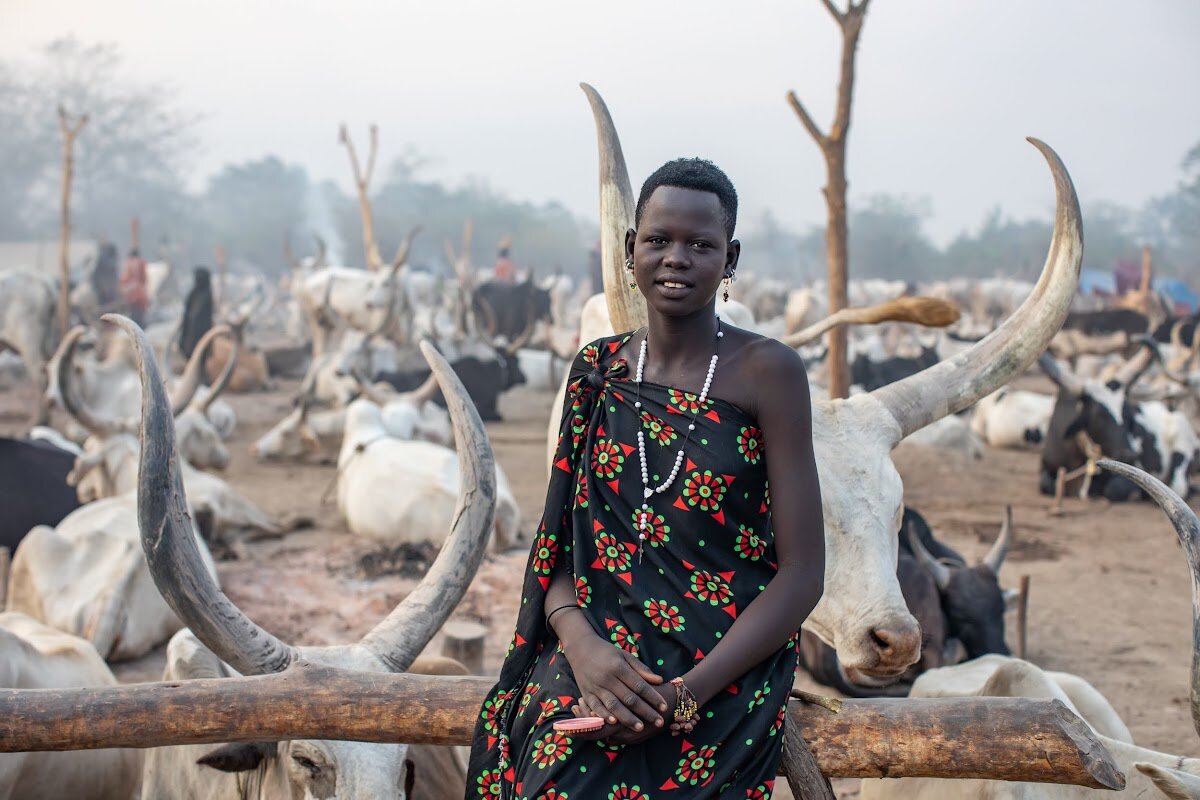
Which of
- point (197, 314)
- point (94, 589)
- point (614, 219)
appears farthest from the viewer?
point (197, 314)

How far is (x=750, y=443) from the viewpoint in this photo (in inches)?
68.5

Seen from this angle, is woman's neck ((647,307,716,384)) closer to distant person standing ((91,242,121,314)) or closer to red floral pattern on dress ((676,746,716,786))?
red floral pattern on dress ((676,746,716,786))

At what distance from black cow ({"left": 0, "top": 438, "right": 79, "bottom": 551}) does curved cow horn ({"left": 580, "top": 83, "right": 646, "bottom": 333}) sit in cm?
460

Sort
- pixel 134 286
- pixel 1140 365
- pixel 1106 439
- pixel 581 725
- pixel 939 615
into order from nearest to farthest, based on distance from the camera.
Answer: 1. pixel 581 725
2. pixel 939 615
3. pixel 1106 439
4. pixel 1140 365
5. pixel 134 286

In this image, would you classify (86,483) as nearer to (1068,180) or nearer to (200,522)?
(200,522)

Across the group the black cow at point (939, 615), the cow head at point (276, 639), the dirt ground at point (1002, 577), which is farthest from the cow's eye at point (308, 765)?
the black cow at point (939, 615)

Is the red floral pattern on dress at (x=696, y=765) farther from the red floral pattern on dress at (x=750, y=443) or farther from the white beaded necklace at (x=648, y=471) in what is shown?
the red floral pattern on dress at (x=750, y=443)


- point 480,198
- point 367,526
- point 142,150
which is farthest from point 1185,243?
point 367,526

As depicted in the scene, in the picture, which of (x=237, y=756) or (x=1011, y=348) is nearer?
(x=237, y=756)

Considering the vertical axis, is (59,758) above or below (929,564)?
below

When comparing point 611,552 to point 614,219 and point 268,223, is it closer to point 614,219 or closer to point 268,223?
point 614,219

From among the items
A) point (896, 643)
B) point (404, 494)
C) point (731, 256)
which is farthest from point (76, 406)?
point (731, 256)

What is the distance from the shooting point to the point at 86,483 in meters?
6.61

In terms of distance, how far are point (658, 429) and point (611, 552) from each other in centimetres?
22
